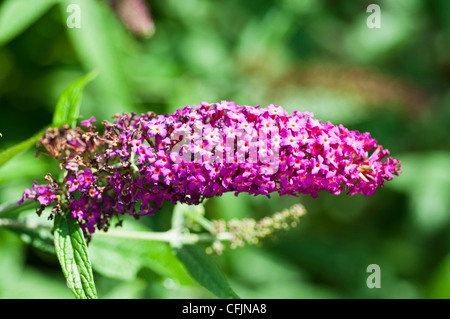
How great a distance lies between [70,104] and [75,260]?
0.74 m

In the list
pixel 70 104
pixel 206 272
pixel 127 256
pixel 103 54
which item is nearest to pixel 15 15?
pixel 103 54

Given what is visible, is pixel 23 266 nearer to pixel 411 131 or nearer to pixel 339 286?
pixel 339 286

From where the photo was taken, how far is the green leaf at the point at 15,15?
10.9 ft

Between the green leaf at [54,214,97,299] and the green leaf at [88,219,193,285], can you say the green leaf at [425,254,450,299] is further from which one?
the green leaf at [54,214,97,299]

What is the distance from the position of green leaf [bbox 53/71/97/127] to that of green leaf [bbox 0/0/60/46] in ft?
3.62

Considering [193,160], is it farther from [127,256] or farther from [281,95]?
[281,95]

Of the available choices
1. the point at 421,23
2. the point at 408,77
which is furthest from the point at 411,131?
the point at 421,23

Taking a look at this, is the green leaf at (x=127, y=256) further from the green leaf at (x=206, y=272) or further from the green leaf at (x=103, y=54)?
the green leaf at (x=103, y=54)

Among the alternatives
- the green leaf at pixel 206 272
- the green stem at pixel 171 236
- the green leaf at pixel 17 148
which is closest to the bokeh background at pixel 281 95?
the green stem at pixel 171 236

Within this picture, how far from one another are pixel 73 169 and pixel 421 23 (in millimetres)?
4542

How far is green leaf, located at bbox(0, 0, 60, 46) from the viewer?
10.9 feet

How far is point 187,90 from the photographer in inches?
163

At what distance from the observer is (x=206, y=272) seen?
259 centimetres

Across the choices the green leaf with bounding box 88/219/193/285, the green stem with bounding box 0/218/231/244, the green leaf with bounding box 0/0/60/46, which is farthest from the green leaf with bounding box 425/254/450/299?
the green leaf with bounding box 0/0/60/46
